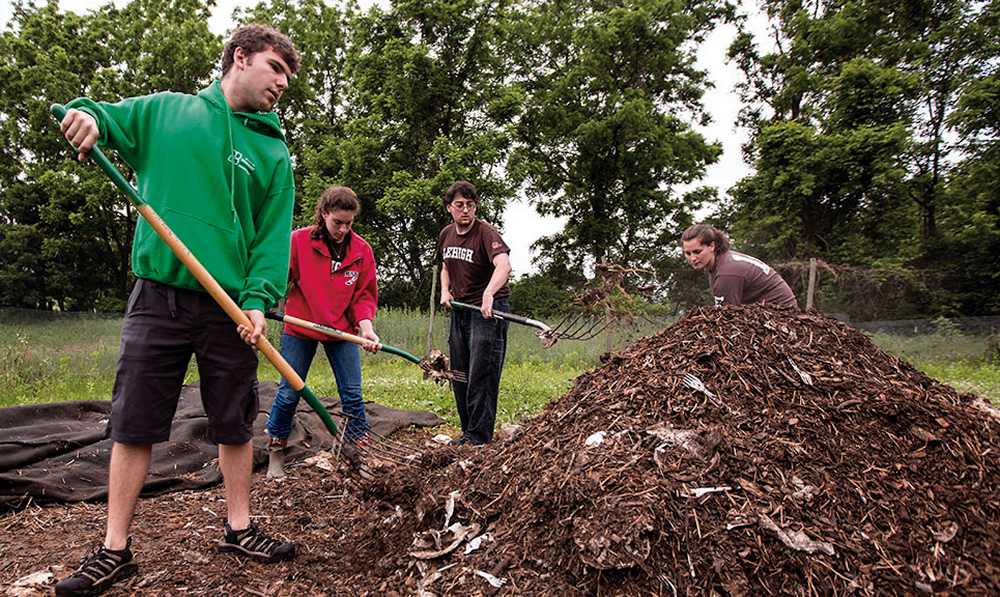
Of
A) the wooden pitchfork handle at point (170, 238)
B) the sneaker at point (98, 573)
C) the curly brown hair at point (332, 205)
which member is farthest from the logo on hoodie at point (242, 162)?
the sneaker at point (98, 573)

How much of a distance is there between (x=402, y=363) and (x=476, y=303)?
211 inches

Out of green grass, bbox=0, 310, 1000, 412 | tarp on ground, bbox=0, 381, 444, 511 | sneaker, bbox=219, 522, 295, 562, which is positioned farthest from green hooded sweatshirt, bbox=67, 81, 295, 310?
green grass, bbox=0, 310, 1000, 412

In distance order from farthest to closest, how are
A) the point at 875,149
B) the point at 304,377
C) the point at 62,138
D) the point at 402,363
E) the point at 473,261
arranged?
the point at 62,138
the point at 875,149
the point at 402,363
the point at 473,261
the point at 304,377

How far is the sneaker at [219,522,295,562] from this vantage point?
2.20 meters

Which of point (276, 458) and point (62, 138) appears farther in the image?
point (62, 138)

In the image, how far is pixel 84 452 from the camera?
3.47 metres

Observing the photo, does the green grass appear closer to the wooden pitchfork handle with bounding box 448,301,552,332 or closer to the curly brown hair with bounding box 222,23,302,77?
the wooden pitchfork handle with bounding box 448,301,552,332

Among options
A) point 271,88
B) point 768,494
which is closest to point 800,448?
point 768,494

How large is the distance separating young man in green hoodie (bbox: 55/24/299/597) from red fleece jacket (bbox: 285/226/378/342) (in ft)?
4.14

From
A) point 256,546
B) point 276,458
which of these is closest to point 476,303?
point 276,458

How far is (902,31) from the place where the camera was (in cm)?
1655

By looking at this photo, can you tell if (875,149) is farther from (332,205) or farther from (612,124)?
(332,205)

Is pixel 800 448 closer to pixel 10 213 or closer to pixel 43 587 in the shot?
pixel 43 587

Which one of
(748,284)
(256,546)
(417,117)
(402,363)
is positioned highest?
(417,117)
